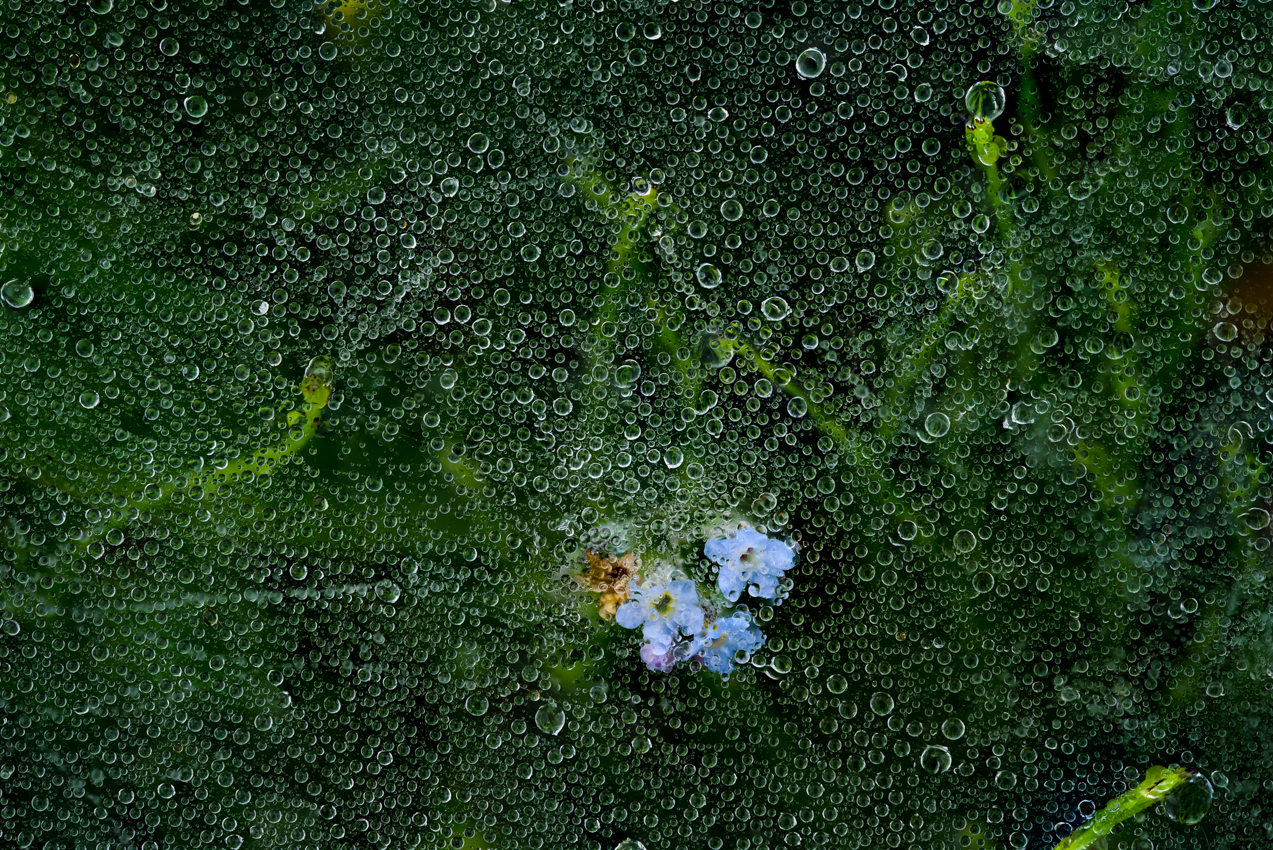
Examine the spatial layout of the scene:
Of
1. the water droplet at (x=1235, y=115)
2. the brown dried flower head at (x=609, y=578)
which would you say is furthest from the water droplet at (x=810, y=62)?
the brown dried flower head at (x=609, y=578)

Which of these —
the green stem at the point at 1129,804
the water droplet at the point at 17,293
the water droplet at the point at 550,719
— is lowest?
the water droplet at the point at 550,719

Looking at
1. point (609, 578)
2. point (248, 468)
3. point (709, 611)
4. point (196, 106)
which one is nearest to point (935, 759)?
point (709, 611)

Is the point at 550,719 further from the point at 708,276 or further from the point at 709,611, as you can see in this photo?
the point at 708,276

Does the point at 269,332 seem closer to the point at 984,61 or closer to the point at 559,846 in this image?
the point at 559,846

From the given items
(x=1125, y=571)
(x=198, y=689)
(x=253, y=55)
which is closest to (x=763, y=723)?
(x=1125, y=571)

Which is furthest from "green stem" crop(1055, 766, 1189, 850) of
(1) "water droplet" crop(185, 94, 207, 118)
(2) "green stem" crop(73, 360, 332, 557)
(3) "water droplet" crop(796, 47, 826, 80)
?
(1) "water droplet" crop(185, 94, 207, 118)

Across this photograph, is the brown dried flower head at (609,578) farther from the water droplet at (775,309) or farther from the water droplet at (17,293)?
the water droplet at (17,293)

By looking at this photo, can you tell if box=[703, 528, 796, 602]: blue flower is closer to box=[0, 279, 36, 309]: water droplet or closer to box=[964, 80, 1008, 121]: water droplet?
box=[964, 80, 1008, 121]: water droplet
